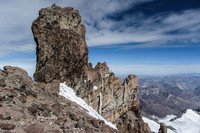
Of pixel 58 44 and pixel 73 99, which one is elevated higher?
pixel 58 44

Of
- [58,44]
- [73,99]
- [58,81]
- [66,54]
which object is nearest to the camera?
[73,99]

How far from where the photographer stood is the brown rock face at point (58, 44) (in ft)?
87.6

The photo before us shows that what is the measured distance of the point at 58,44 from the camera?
28.2 m

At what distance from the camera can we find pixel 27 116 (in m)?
7.09

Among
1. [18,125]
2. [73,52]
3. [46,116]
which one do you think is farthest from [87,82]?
[18,125]

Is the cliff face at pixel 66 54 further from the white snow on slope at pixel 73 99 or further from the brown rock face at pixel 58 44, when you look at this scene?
the white snow on slope at pixel 73 99

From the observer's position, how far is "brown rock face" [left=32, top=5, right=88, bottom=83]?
26.7 m

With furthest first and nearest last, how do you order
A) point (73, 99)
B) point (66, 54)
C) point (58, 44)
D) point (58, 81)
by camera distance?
point (66, 54), point (58, 44), point (58, 81), point (73, 99)

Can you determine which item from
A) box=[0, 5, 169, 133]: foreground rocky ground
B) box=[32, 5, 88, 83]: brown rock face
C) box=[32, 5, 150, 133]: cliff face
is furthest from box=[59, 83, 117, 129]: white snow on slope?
box=[32, 5, 88, 83]: brown rock face

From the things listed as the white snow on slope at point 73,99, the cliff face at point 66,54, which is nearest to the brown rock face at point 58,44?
the cliff face at point 66,54

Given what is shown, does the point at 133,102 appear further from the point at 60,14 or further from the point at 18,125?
the point at 18,125

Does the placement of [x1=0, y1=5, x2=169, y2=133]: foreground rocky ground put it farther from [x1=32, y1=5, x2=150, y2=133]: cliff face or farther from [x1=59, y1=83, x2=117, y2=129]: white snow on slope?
[x1=59, y1=83, x2=117, y2=129]: white snow on slope

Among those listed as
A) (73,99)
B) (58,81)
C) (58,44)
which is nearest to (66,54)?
(58,44)

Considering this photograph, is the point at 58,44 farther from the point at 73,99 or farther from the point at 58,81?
the point at 73,99
